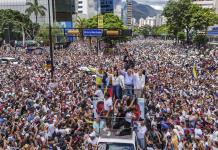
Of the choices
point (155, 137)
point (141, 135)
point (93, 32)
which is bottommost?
point (155, 137)

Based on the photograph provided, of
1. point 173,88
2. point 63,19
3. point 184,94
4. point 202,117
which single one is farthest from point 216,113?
point 63,19

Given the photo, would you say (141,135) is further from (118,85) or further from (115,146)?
(115,146)

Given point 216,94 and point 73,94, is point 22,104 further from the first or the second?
point 216,94

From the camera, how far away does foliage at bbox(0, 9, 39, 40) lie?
3565 inches

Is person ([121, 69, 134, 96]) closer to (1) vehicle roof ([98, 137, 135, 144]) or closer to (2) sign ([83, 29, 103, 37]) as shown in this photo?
(1) vehicle roof ([98, 137, 135, 144])

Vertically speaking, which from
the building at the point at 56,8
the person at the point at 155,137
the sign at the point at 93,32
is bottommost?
the person at the point at 155,137

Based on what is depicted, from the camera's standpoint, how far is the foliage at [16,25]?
90.6m

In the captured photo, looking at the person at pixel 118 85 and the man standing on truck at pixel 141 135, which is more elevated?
the person at pixel 118 85

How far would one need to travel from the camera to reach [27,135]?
568 inches

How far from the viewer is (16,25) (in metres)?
92.1

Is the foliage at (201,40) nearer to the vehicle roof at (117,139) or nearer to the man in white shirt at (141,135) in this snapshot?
the man in white shirt at (141,135)

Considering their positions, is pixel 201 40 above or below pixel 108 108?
below

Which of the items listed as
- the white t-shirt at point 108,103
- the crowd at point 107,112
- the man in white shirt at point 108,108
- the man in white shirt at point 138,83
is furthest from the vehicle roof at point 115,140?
the man in white shirt at point 138,83

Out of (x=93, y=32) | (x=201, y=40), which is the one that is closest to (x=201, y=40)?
(x=201, y=40)
